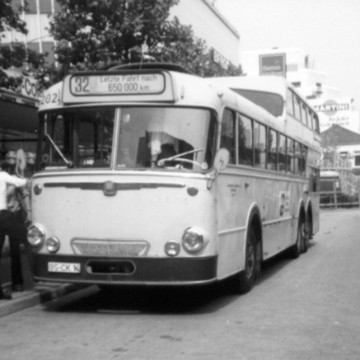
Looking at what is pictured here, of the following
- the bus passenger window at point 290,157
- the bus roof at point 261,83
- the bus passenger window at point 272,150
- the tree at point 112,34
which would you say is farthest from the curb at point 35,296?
the tree at point 112,34

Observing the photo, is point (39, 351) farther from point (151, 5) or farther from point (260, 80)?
point (151, 5)

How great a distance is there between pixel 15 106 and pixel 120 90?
20.8 ft

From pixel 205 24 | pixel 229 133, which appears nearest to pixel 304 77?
pixel 205 24

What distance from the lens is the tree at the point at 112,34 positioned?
62.3 ft

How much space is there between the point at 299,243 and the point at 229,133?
6.90 meters

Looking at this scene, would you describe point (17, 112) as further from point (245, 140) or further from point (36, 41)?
point (36, 41)

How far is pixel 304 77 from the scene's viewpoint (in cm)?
15250

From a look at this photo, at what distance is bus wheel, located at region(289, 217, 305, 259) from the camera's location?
1551cm

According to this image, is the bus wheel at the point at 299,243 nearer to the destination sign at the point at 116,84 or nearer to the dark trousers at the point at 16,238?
the dark trousers at the point at 16,238

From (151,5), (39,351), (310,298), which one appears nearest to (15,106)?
(151,5)

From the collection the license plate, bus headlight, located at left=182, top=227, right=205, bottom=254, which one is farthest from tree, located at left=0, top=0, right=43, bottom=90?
bus headlight, located at left=182, top=227, right=205, bottom=254

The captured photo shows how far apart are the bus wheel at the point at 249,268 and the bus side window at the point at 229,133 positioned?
125 centimetres

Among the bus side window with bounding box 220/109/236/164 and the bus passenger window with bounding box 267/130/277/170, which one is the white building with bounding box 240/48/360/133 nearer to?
the bus passenger window with bounding box 267/130/277/170

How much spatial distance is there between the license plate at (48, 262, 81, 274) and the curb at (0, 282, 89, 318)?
0.68 m
